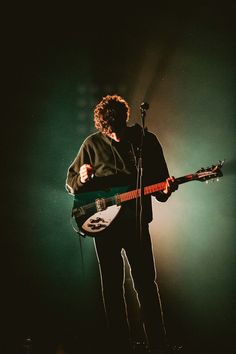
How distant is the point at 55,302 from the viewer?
333cm

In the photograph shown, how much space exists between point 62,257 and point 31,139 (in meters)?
1.18

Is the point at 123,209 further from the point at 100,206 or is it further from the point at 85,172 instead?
the point at 85,172

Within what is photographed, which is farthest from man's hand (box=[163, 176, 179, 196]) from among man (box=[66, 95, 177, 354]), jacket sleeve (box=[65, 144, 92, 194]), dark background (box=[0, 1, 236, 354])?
dark background (box=[0, 1, 236, 354])

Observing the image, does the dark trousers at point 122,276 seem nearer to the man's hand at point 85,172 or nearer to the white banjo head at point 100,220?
the white banjo head at point 100,220

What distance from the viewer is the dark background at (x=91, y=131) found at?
10.1ft

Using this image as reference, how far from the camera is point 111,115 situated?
2.79 meters

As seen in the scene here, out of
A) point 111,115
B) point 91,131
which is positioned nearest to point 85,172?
point 111,115

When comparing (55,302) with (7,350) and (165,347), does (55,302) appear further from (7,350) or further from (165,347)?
(165,347)

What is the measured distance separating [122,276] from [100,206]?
1.78 ft

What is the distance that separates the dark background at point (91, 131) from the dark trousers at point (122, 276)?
423 mm

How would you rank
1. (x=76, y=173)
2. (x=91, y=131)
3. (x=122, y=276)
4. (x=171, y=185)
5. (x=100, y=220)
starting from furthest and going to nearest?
(x=91, y=131) < (x=76, y=173) < (x=100, y=220) < (x=122, y=276) < (x=171, y=185)

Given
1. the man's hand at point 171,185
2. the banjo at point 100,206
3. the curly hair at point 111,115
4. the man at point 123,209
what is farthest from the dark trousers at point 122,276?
the curly hair at point 111,115

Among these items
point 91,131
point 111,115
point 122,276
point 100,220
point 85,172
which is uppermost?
point 91,131

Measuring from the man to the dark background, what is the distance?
51 centimetres
